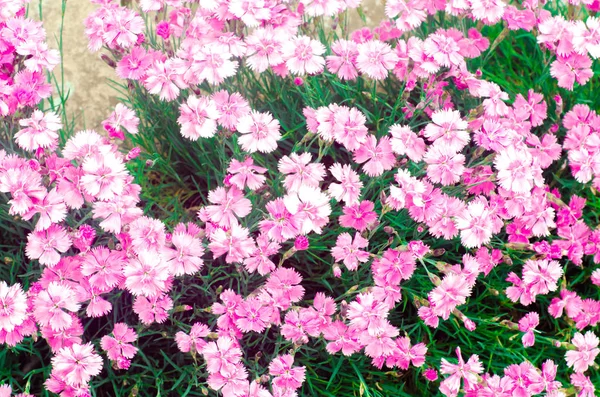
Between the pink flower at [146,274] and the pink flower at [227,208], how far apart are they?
19 centimetres

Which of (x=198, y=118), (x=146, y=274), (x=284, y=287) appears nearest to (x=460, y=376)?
(x=284, y=287)

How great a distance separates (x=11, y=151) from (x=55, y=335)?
553 mm

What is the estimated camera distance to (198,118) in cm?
172

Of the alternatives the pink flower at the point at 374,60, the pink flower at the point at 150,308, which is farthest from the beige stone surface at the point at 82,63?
the pink flower at the point at 150,308

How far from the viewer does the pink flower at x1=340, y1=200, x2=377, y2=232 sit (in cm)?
172

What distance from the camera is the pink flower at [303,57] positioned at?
1789mm

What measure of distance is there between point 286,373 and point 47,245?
2.19ft

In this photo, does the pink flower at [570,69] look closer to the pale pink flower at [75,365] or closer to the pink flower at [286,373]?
the pink flower at [286,373]

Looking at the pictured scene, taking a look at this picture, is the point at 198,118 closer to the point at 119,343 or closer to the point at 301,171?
the point at 301,171

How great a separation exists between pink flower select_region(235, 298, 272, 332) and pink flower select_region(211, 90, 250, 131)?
0.47 m

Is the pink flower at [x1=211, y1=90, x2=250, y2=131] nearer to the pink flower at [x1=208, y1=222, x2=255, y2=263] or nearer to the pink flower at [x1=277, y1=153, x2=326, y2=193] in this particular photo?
the pink flower at [x1=277, y1=153, x2=326, y2=193]

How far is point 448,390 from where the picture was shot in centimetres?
172

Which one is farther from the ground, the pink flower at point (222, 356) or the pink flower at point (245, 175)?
the pink flower at point (245, 175)

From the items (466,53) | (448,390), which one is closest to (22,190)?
(448,390)
